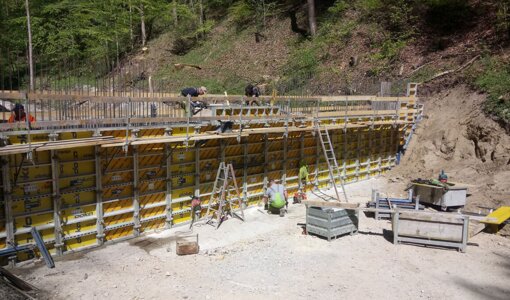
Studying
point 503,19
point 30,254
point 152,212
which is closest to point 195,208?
point 152,212

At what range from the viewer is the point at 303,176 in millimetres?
17406

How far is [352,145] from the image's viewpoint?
67.2 feet

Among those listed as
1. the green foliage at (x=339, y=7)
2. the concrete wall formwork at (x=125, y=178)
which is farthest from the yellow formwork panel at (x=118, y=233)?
the green foliage at (x=339, y=7)

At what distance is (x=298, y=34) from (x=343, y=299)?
2979cm

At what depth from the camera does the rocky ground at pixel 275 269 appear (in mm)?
9289

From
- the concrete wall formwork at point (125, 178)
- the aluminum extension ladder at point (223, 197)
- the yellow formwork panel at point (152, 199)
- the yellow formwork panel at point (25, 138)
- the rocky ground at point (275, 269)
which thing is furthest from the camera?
the aluminum extension ladder at point (223, 197)

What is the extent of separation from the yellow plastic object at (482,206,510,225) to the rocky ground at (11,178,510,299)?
611 millimetres

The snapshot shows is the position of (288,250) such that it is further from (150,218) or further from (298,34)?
(298,34)

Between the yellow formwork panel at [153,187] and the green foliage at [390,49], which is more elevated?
the green foliage at [390,49]

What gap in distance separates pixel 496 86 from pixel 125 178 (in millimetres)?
17815

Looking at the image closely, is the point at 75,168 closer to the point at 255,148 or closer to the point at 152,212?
the point at 152,212

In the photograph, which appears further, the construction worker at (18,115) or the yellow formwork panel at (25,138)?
the construction worker at (18,115)

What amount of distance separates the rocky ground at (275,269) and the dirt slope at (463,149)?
447 cm

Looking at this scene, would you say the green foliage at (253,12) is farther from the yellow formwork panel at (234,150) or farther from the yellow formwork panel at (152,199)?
the yellow formwork panel at (152,199)
